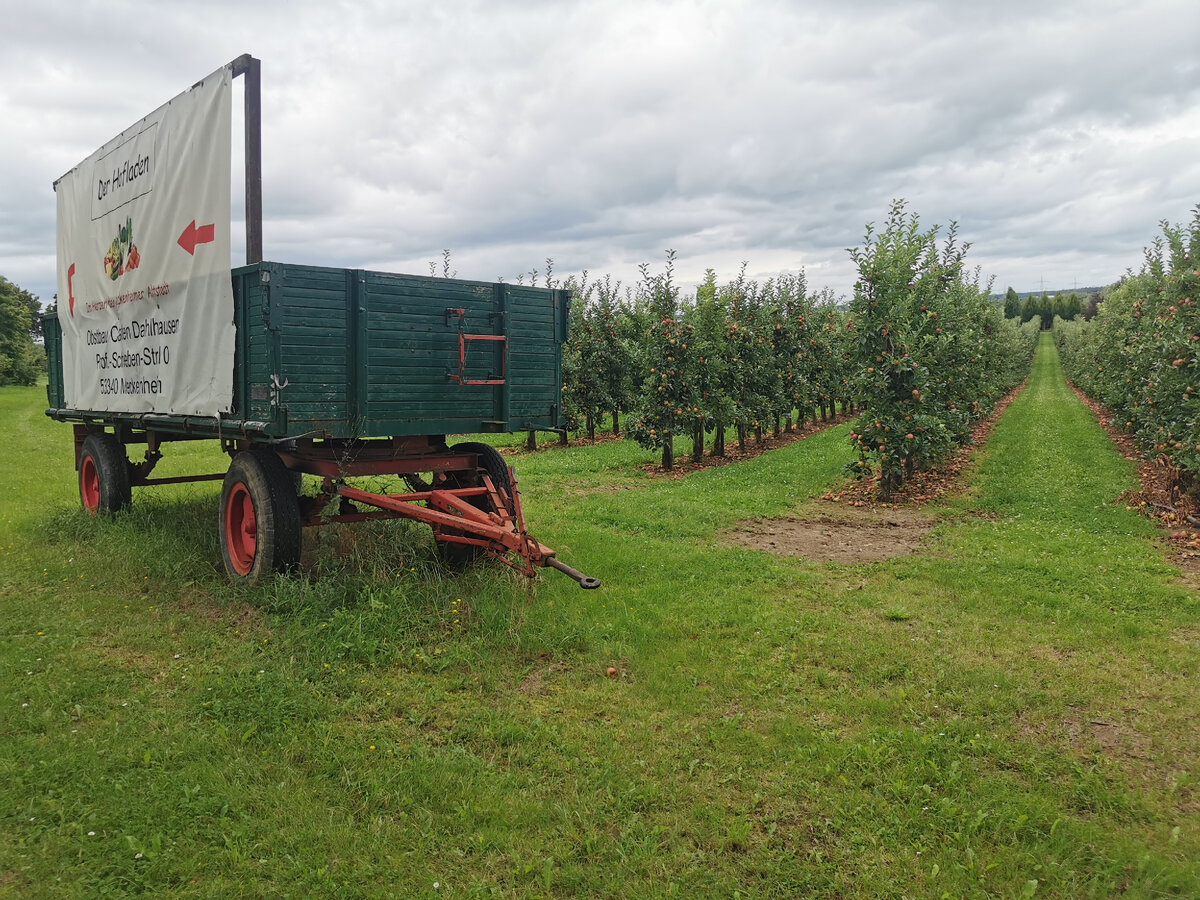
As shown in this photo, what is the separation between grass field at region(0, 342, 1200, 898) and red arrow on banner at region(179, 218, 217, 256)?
2846 mm

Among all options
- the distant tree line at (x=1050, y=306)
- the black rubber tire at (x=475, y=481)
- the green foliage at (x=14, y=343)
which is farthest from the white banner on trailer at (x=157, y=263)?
the distant tree line at (x=1050, y=306)

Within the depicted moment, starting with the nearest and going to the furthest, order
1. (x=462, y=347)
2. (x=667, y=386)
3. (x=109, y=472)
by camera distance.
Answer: (x=462, y=347) → (x=109, y=472) → (x=667, y=386)

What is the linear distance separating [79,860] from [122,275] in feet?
20.6

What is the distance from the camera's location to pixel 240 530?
22.8 feet

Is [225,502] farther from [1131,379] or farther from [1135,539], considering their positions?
[1131,379]

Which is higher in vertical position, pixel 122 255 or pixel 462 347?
pixel 122 255

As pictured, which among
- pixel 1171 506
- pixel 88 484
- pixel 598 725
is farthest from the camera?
pixel 88 484

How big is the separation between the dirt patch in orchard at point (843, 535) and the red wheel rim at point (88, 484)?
27.4ft

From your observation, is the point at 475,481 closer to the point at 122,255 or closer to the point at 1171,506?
the point at 122,255

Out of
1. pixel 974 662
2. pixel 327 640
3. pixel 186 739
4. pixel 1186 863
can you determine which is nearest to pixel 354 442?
pixel 327 640

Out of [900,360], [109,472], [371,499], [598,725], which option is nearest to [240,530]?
[371,499]

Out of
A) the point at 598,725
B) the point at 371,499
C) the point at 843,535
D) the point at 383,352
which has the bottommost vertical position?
the point at 598,725

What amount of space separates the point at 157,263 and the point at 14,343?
55316 mm

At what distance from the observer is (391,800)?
3578mm
